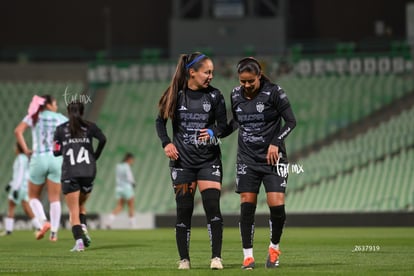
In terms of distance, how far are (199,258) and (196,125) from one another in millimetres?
2797

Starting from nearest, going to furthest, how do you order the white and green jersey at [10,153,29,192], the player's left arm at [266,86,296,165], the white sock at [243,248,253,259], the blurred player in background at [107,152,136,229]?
the white sock at [243,248,253,259] → the player's left arm at [266,86,296,165] → the white and green jersey at [10,153,29,192] → the blurred player in background at [107,152,136,229]

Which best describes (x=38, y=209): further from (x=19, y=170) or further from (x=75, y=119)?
(x=19, y=170)

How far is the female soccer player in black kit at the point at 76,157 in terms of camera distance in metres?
14.7

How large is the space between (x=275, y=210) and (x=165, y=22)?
1040 inches

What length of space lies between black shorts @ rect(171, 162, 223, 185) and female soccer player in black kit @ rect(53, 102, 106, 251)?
386 centimetres

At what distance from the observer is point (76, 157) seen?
14.8 m

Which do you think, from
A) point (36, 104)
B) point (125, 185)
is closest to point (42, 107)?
point (36, 104)

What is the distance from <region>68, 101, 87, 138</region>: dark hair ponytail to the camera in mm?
14719

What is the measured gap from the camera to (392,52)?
34500 mm

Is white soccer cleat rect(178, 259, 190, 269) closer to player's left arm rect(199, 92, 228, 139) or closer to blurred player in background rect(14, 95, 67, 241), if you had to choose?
player's left arm rect(199, 92, 228, 139)

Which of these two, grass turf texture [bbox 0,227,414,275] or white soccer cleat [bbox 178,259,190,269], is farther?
white soccer cleat [bbox 178,259,190,269]

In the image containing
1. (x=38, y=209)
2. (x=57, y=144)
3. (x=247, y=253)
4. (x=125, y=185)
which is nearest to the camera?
(x=247, y=253)

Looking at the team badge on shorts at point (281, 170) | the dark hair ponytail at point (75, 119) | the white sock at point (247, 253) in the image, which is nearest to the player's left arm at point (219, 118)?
the team badge on shorts at point (281, 170)

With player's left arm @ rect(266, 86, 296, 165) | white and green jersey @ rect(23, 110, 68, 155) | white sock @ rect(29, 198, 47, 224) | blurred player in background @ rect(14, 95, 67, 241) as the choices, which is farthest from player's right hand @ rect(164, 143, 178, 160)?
white sock @ rect(29, 198, 47, 224)
